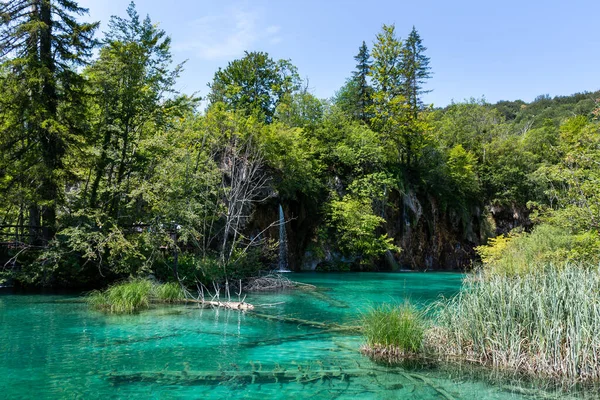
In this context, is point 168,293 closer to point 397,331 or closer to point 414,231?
point 397,331

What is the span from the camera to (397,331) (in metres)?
7.13

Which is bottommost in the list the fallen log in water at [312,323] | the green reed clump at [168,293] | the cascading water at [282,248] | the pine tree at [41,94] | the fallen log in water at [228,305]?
the fallen log in water at [312,323]

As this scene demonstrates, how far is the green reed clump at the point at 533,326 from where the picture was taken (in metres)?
6.01

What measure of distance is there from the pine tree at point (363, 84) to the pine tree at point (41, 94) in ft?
74.9

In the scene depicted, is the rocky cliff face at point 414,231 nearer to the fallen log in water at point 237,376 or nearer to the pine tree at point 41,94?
the pine tree at point 41,94

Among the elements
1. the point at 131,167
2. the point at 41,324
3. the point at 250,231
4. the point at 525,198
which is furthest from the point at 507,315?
the point at 525,198

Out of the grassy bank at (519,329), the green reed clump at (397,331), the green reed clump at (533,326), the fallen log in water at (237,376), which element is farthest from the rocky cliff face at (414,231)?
the fallen log in water at (237,376)

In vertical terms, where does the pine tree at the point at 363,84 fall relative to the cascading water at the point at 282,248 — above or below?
above

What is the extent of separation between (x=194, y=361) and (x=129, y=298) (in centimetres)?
529

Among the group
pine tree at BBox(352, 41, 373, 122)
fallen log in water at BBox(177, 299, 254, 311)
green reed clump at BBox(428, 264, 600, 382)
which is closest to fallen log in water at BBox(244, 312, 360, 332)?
fallen log in water at BBox(177, 299, 254, 311)

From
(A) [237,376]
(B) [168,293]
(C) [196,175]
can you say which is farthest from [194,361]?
(C) [196,175]

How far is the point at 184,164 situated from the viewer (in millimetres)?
16156

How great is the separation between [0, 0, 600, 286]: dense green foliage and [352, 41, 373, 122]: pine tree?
0.19 metres

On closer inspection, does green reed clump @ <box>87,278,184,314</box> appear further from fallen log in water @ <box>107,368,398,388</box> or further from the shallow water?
fallen log in water @ <box>107,368,398,388</box>
